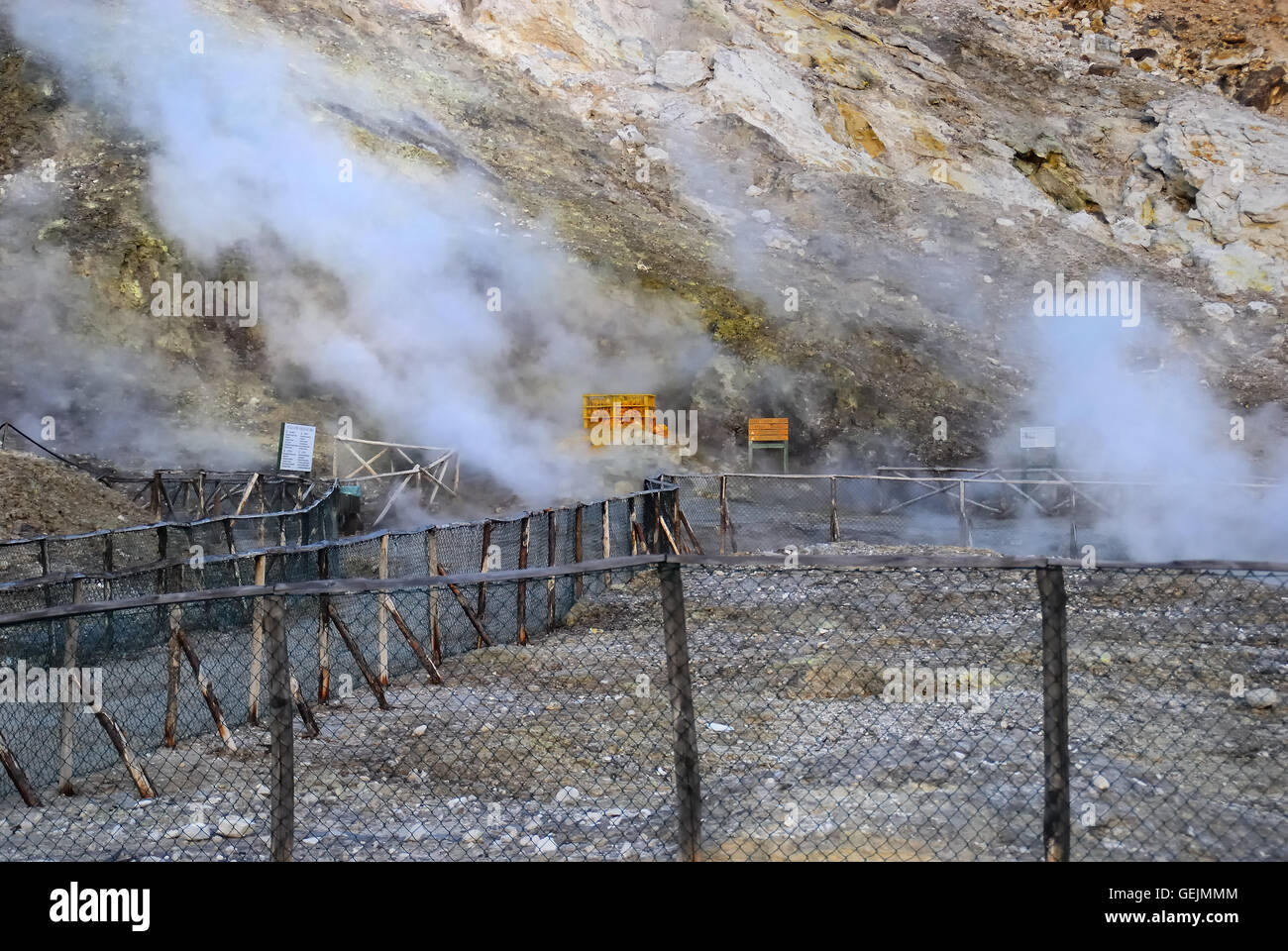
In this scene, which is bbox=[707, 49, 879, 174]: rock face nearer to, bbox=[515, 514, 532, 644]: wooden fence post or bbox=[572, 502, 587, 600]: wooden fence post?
bbox=[572, 502, 587, 600]: wooden fence post

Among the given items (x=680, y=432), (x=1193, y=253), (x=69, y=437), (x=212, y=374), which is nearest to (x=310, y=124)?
(x=212, y=374)

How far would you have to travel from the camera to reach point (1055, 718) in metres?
4.20

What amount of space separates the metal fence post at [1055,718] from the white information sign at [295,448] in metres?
14.6

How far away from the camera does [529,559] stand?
11539mm

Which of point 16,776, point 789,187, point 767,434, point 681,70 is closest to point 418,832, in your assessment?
point 16,776

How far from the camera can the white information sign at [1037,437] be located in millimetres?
22062

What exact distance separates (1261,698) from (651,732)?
12.8ft

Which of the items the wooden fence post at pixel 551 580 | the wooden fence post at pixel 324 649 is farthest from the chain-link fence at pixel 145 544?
the wooden fence post at pixel 551 580

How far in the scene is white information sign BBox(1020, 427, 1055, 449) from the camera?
2206cm

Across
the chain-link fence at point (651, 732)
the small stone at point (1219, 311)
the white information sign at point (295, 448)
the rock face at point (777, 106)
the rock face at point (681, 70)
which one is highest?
the rock face at point (681, 70)

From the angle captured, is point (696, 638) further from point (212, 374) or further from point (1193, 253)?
point (1193, 253)

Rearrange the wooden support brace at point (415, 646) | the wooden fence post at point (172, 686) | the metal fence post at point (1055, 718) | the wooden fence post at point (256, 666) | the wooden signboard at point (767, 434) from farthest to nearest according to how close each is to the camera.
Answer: the wooden signboard at point (767, 434)
the wooden support brace at point (415, 646)
the wooden fence post at point (256, 666)
the wooden fence post at point (172, 686)
the metal fence post at point (1055, 718)

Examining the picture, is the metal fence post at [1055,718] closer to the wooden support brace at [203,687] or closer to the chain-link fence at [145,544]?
the wooden support brace at [203,687]

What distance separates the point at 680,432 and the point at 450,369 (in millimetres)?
5060
